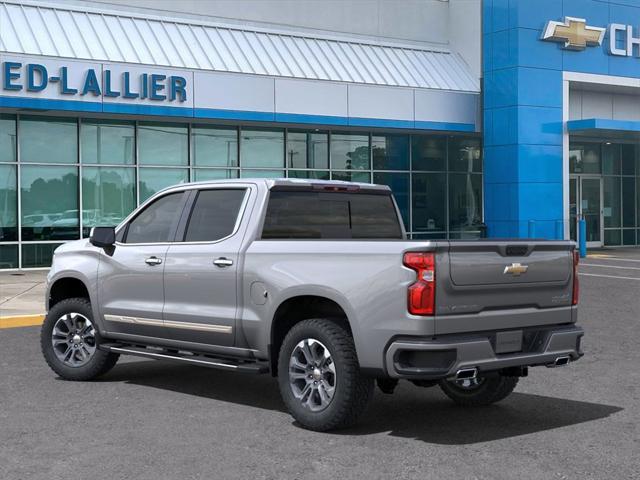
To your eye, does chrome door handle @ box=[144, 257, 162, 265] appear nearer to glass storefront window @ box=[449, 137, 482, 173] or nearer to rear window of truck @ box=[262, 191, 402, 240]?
rear window of truck @ box=[262, 191, 402, 240]

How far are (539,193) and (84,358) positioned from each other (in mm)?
21611

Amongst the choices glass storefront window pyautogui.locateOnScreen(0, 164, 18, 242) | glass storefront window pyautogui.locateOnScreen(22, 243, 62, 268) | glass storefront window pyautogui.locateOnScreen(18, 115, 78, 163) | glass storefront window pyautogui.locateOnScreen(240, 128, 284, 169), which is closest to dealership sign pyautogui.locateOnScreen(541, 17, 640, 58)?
glass storefront window pyautogui.locateOnScreen(240, 128, 284, 169)

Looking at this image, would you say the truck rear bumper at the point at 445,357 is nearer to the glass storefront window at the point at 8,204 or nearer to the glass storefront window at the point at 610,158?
the glass storefront window at the point at 8,204

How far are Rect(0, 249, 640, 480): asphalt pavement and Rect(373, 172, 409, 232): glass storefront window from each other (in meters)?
19.6

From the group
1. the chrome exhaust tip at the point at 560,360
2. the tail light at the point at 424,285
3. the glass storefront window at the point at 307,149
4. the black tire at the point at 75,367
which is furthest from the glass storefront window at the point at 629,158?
the tail light at the point at 424,285

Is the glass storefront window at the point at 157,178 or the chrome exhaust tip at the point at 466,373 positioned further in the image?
the glass storefront window at the point at 157,178

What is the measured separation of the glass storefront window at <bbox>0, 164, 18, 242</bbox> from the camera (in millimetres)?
22859

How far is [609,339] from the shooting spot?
11.4 m

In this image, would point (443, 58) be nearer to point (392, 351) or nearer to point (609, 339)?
point (609, 339)

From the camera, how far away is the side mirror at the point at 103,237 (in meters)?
8.62

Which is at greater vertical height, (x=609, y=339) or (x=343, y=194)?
(x=343, y=194)

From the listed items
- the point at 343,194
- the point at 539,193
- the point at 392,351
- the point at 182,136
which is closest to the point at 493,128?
the point at 539,193

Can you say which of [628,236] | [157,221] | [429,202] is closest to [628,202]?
[628,236]

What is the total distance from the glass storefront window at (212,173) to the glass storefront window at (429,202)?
6438 millimetres
